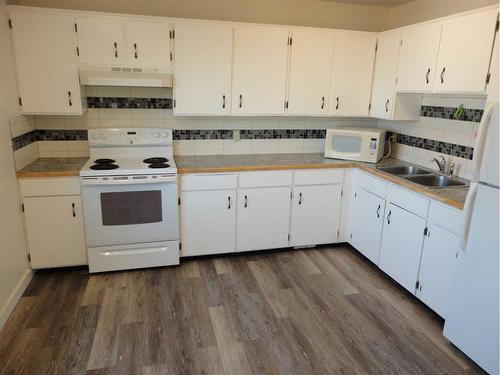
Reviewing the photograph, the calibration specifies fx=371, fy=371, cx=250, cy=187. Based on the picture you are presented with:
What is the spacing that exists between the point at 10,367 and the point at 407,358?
7.78ft

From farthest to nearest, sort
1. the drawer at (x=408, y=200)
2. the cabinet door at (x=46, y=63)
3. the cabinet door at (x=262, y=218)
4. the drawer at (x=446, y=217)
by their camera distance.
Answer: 1. the cabinet door at (x=262, y=218)
2. the cabinet door at (x=46, y=63)
3. the drawer at (x=408, y=200)
4. the drawer at (x=446, y=217)

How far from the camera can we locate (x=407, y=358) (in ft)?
7.60

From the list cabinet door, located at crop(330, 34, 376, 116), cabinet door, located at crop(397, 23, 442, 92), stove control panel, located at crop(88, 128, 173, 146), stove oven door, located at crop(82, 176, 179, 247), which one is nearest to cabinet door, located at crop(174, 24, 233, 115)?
stove control panel, located at crop(88, 128, 173, 146)

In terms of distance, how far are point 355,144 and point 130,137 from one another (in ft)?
7.19

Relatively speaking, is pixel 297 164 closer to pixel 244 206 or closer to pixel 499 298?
pixel 244 206

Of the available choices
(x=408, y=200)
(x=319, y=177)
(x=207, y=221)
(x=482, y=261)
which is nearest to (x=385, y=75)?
(x=319, y=177)

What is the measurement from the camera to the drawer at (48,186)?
115 inches

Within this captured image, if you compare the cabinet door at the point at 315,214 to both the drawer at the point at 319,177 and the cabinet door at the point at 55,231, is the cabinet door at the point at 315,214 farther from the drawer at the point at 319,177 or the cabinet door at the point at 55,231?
the cabinet door at the point at 55,231

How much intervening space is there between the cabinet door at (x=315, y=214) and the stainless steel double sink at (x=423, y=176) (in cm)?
55

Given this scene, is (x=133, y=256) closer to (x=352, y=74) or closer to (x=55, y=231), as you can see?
(x=55, y=231)

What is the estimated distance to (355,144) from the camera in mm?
3725

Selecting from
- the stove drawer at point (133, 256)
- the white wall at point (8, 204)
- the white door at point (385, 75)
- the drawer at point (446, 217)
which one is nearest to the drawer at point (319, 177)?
the white door at point (385, 75)

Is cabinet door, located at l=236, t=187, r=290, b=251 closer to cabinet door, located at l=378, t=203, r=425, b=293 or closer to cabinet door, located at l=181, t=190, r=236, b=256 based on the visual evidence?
cabinet door, located at l=181, t=190, r=236, b=256

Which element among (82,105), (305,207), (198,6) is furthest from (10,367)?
(198,6)
